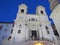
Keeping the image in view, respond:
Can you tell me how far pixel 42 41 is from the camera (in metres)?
15.8

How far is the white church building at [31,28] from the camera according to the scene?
58.8ft

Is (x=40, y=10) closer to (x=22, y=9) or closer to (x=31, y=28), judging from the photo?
(x=22, y=9)

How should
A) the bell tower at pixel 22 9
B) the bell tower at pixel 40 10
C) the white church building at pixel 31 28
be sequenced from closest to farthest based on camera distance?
the white church building at pixel 31 28 < the bell tower at pixel 22 9 < the bell tower at pixel 40 10

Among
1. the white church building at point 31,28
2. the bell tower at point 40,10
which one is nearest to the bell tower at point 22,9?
the white church building at point 31,28

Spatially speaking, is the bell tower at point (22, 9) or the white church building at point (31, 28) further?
the bell tower at point (22, 9)

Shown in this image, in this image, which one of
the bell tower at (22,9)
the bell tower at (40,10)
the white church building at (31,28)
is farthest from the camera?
the bell tower at (40,10)

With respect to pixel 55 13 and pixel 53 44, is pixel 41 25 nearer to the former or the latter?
pixel 53 44

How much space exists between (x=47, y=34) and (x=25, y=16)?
6194mm

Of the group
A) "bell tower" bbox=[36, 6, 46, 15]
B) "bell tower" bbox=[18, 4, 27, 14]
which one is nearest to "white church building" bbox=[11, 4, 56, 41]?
"bell tower" bbox=[18, 4, 27, 14]

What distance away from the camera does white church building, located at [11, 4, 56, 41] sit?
17914 millimetres

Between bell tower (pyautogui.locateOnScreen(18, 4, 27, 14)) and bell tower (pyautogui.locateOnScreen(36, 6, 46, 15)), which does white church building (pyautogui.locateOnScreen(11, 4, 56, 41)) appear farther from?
bell tower (pyautogui.locateOnScreen(36, 6, 46, 15))

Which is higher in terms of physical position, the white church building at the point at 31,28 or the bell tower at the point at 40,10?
the bell tower at the point at 40,10

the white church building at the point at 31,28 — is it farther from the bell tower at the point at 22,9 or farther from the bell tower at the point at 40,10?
the bell tower at the point at 40,10

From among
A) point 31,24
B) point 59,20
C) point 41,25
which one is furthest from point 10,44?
point 59,20
